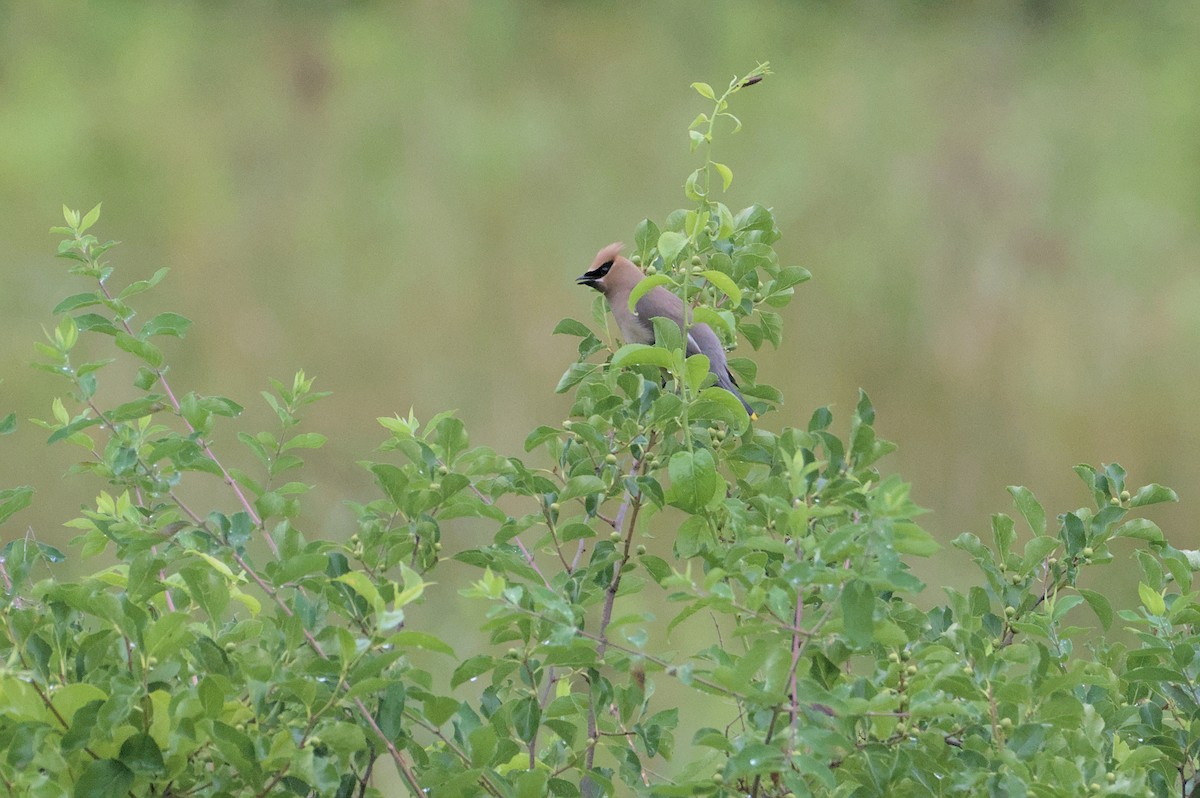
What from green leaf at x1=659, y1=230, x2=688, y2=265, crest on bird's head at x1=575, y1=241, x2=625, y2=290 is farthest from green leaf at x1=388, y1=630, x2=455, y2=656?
crest on bird's head at x1=575, y1=241, x2=625, y2=290

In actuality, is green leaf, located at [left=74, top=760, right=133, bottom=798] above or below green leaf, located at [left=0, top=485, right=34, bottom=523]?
below

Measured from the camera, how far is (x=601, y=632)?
3.15 feet

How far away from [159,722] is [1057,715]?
0.63 m

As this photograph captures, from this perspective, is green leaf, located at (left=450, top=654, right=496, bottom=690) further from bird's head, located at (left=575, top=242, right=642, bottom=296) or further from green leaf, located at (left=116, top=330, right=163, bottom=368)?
bird's head, located at (left=575, top=242, right=642, bottom=296)

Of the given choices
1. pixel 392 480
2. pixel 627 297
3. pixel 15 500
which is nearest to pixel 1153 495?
pixel 392 480

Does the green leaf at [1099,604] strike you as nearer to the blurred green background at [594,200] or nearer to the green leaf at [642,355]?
the green leaf at [642,355]

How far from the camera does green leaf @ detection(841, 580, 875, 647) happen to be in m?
0.78

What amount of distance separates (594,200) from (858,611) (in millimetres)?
2864

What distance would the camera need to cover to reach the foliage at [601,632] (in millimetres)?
814

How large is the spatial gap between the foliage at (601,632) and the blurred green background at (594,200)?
1.93 meters

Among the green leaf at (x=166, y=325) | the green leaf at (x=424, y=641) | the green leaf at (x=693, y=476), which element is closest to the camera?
the green leaf at (x=424, y=641)

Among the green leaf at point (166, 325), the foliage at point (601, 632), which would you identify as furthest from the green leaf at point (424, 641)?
the green leaf at point (166, 325)

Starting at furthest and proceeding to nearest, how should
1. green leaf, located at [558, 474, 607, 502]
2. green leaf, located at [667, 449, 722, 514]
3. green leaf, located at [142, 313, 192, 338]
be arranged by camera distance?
green leaf, located at [142, 313, 192, 338] < green leaf, located at [558, 474, 607, 502] < green leaf, located at [667, 449, 722, 514]

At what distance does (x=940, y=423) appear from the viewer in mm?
3291
